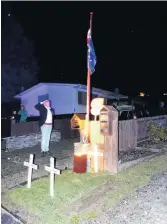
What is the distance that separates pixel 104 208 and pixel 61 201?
102 cm

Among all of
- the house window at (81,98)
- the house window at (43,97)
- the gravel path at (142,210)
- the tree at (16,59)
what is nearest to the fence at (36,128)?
the gravel path at (142,210)

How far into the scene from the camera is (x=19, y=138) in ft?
42.8

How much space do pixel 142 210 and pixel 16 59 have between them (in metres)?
42.2

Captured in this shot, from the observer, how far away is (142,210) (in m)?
6.41

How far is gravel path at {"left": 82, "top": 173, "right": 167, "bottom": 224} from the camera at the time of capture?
6000 millimetres

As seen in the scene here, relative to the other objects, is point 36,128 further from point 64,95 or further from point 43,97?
point 43,97

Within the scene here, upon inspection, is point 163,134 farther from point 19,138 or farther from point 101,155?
point 19,138

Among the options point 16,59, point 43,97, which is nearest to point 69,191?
point 43,97

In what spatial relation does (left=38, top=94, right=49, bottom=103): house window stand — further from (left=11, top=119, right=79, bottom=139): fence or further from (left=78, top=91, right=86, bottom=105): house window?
(left=11, top=119, right=79, bottom=139): fence

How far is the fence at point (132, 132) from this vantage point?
1141 centimetres

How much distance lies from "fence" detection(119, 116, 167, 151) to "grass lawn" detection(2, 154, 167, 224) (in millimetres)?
2158

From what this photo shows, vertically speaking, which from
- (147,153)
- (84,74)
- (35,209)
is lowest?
(35,209)

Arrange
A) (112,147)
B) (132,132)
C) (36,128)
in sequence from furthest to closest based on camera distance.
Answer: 1. (36,128)
2. (132,132)
3. (112,147)

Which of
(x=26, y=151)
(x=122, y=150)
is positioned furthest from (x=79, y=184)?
(x=26, y=151)
